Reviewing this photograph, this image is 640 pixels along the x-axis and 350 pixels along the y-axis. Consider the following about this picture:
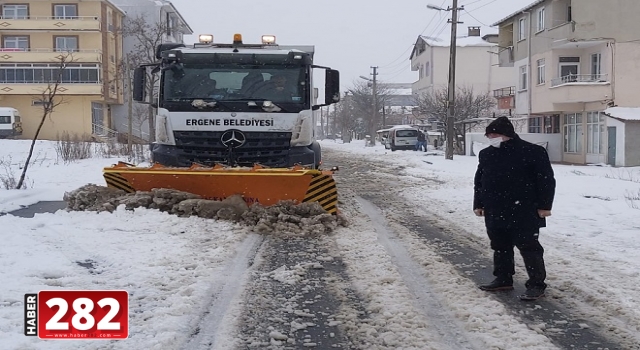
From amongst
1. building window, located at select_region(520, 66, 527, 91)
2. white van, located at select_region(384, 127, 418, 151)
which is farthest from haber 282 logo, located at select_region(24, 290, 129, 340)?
white van, located at select_region(384, 127, 418, 151)

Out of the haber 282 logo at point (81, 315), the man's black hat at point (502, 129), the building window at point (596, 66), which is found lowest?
the haber 282 logo at point (81, 315)

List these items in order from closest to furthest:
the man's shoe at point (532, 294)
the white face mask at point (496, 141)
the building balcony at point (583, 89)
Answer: the man's shoe at point (532, 294)
the white face mask at point (496, 141)
the building balcony at point (583, 89)

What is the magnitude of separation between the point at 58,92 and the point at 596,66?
127ft

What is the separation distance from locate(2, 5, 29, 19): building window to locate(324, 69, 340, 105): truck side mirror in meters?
48.4

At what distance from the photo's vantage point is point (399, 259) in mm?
6926

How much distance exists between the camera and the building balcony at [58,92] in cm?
4959

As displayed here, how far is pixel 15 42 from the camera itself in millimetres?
51188

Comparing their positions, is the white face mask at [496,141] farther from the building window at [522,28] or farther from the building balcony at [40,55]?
the building balcony at [40,55]

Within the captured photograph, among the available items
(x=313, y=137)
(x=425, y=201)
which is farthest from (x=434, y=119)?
(x=313, y=137)

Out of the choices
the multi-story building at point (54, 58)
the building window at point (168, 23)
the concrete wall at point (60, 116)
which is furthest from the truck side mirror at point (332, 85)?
the concrete wall at point (60, 116)

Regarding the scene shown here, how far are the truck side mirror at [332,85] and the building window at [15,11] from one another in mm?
48383

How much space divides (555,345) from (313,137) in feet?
20.4

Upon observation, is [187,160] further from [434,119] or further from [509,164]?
[434,119]

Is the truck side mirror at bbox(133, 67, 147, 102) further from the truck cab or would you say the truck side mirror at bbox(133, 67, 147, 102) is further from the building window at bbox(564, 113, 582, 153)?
the building window at bbox(564, 113, 582, 153)
